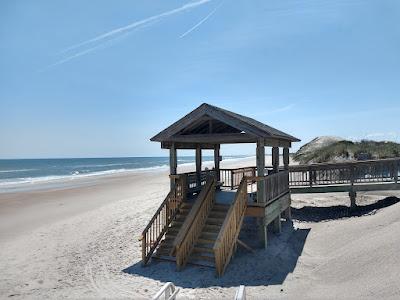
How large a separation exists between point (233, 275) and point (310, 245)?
3.39 m

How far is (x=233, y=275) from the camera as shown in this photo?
9422mm

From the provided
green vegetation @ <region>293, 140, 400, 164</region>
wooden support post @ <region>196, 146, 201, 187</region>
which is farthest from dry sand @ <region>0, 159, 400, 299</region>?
green vegetation @ <region>293, 140, 400, 164</region>

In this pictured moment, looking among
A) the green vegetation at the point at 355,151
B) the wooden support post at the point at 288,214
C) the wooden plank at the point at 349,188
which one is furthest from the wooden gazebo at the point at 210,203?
the green vegetation at the point at 355,151

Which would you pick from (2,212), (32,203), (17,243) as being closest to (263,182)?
(17,243)

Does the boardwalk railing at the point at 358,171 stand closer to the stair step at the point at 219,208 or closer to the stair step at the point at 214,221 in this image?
the stair step at the point at 219,208

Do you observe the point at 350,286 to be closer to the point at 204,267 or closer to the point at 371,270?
the point at 371,270

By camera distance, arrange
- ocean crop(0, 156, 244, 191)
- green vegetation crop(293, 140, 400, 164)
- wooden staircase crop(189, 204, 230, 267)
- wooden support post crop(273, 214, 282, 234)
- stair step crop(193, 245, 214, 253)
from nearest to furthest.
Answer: wooden staircase crop(189, 204, 230, 267) < stair step crop(193, 245, 214, 253) < wooden support post crop(273, 214, 282, 234) < green vegetation crop(293, 140, 400, 164) < ocean crop(0, 156, 244, 191)

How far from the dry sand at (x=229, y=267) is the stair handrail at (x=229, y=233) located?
33cm

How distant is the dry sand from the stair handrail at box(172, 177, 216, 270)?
0.44 meters

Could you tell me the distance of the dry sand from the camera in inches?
319

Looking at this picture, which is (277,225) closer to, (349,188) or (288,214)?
(288,214)

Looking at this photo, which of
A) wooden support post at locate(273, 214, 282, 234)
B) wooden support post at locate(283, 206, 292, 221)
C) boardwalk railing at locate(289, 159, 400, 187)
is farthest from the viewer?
boardwalk railing at locate(289, 159, 400, 187)

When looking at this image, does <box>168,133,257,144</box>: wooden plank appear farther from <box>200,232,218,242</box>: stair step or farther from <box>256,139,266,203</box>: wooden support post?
<box>200,232,218,242</box>: stair step

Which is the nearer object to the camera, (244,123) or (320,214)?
(244,123)
